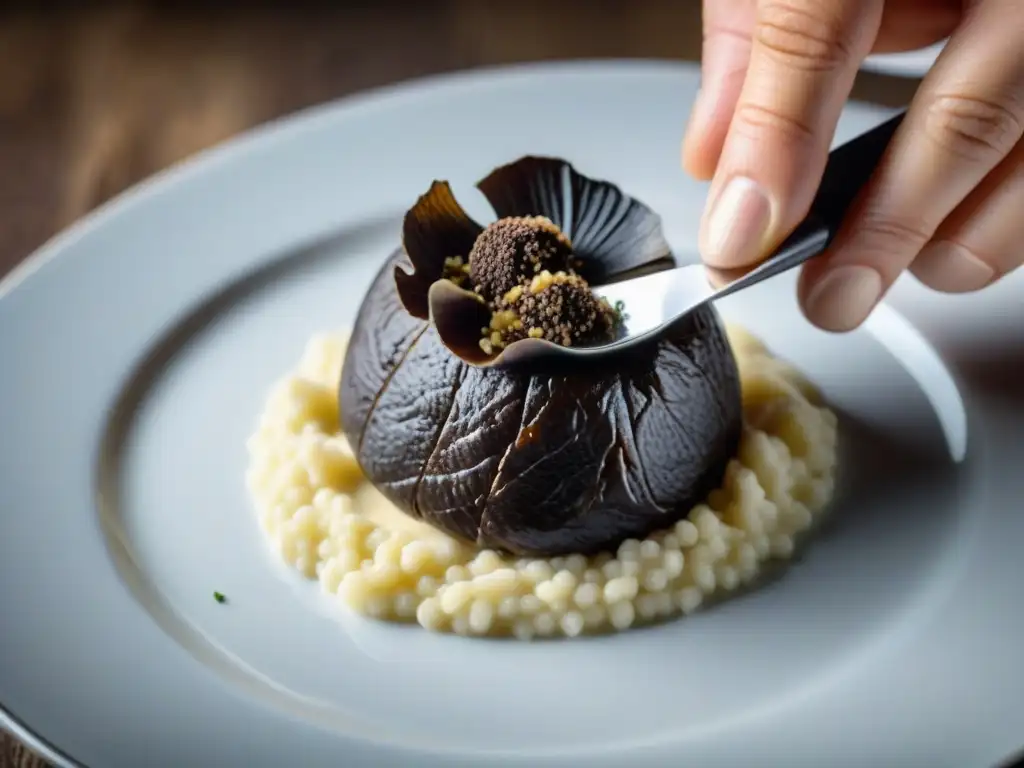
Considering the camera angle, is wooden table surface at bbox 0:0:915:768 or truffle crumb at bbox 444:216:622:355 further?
wooden table surface at bbox 0:0:915:768

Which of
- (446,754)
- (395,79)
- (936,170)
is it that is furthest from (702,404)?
(395,79)

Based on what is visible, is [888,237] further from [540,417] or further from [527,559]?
[527,559]

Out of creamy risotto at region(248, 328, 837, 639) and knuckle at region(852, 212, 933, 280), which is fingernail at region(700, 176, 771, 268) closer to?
knuckle at region(852, 212, 933, 280)

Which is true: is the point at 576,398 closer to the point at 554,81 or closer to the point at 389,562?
the point at 389,562

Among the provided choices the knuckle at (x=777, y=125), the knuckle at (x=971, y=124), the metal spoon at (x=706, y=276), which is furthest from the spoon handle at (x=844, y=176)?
→ the knuckle at (x=777, y=125)

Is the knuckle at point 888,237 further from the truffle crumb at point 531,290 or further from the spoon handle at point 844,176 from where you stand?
the truffle crumb at point 531,290

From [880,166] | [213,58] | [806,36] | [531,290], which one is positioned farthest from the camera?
[213,58]

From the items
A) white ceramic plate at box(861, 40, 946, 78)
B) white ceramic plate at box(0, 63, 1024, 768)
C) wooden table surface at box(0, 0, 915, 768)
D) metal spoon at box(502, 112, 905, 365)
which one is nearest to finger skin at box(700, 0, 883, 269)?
metal spoon at box(502, 112, 905, 365)

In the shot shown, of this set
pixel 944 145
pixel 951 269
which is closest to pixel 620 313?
pixel 944 145
